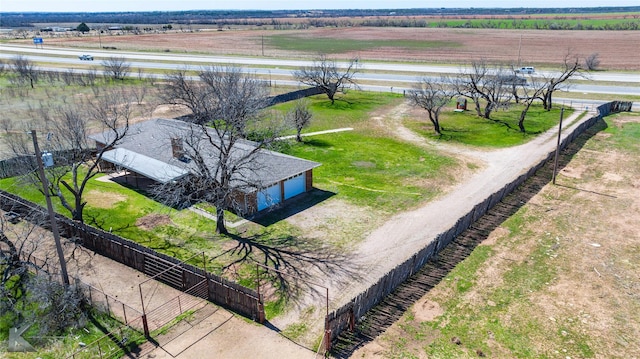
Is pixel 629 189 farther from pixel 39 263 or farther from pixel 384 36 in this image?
pixel 384 36

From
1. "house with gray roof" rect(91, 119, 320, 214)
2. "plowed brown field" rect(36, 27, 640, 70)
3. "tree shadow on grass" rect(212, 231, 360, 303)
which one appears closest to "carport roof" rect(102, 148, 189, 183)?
"house with gray roof" rect(91, 119, 320, 214)

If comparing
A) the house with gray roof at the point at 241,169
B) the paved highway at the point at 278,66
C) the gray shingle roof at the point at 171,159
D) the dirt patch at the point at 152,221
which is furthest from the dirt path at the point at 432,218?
the paved highway at the point at 278,66

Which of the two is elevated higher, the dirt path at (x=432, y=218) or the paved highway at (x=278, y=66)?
the paved highway at (x=278, y=66)

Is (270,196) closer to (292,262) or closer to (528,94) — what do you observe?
(292,262)

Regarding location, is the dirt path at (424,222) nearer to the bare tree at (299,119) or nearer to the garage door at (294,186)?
the garage door at (294,186)

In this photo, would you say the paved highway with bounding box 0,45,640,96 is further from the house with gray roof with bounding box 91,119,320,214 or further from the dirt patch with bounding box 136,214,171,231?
the dirt patch with bounding box 136,214,171,231

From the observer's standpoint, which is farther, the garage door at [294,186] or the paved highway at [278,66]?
the paved highway at [278,66]

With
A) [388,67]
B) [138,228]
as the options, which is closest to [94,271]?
[138,228]
